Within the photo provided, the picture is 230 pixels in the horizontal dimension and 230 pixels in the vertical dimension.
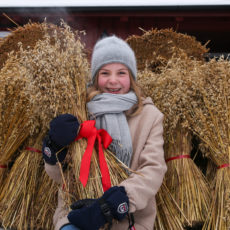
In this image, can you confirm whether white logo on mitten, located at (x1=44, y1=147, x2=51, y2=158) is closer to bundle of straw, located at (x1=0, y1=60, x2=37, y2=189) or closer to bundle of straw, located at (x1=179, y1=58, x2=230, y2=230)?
bundle of straw, located at (x1=0, y1=60, x2=37, y2=189)

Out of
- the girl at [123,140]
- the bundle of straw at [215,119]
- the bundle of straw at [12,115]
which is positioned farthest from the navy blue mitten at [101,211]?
the bundle of straw at [12,115]

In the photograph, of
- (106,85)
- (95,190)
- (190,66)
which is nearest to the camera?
(95,190)

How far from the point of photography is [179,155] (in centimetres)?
184

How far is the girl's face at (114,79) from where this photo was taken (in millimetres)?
1667

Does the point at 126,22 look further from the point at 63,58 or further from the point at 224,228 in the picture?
the point at 224,228

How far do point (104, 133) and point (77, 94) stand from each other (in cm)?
26

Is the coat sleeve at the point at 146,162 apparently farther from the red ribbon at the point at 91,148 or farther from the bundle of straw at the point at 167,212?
the bundle of straw at the point at 167,212

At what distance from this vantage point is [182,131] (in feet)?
6.16

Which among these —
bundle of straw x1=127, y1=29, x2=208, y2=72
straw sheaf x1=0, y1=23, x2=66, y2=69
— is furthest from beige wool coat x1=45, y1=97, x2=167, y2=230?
straw sheaf x1=0, y1=23, x2=66, y2=69

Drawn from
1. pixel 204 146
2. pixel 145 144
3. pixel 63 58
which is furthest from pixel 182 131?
pixel 63 58

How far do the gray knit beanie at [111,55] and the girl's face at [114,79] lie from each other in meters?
0.03

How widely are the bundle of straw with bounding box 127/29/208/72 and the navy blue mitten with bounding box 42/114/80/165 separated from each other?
47.9 inches

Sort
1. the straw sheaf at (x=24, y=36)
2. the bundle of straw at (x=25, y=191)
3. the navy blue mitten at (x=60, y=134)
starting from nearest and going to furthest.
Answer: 1. the navy blue mitten at (x=60, y=134)
2. the bundle of straw at (x=25, y=191)
3. the straw sheaf at (x=24, y=36)

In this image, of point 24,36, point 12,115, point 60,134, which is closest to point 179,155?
point 60,134
